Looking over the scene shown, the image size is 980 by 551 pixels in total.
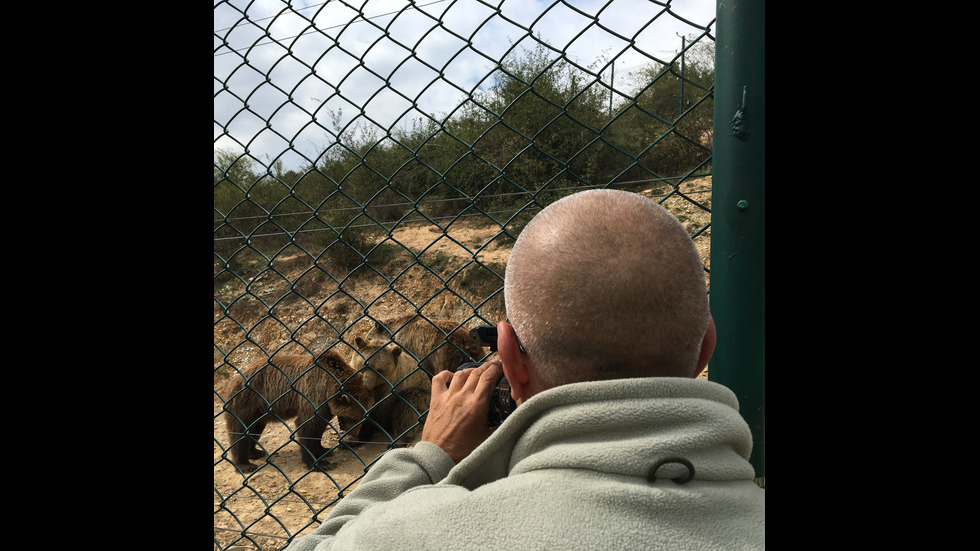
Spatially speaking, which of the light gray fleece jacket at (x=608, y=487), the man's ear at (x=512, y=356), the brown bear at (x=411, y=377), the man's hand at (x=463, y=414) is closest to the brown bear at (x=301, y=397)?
the brown bear at (x=411, y=377)

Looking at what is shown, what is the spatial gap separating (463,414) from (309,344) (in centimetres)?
1063

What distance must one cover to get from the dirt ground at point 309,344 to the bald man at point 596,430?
5.78 feet

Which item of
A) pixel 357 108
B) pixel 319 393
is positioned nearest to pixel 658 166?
pixel 319 393

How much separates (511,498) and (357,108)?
1.51 m

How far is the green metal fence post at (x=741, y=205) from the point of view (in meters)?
1.12

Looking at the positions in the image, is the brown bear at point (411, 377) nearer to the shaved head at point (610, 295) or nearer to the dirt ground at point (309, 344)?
the dirt ground at point (309, 344)

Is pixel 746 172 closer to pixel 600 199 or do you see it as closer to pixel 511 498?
pixel 600 199

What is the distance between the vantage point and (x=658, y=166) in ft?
33.4

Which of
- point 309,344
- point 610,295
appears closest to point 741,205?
point 610,295

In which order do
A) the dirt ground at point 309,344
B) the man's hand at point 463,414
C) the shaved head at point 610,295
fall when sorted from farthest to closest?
the dirt ground at point 309,344, the man's hand at point 463,414, the shaved head at point 610,295

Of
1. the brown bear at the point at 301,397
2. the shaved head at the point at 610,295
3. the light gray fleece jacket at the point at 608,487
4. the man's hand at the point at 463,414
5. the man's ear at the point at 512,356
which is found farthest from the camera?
the brown bear at the point at 301,397

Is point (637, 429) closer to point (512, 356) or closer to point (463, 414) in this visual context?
point (512, 356)

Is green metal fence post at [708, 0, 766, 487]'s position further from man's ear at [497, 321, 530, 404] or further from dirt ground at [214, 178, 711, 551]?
dirt ground at [214, 178, 711, 551]

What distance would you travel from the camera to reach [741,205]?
3.74 feet
